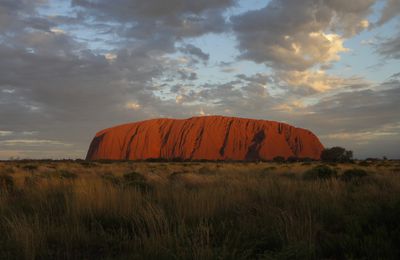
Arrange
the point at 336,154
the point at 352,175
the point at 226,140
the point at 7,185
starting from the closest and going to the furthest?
the point at 7,185, the point at 352,175, the point at 336,154, the point at 226,140

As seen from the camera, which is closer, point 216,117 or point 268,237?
point 268,237

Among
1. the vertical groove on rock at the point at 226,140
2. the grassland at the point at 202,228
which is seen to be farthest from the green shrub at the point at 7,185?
the vertical groove on rock at the point at 226,140

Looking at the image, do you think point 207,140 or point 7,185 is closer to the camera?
point 7,185

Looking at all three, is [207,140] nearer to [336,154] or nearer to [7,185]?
[336,154]

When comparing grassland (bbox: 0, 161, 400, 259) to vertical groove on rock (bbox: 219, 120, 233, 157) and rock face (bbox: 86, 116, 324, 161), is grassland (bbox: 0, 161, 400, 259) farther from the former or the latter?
vertical groove on rock (bbox: 219, 120, 233, 157)

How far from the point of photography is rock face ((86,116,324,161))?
109438mm

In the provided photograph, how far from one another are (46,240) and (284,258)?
3.23 metres

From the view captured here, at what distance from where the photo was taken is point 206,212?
6.75 meters

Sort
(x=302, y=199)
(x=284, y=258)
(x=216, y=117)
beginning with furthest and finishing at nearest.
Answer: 1. (x=216, y=117)
2. (x=302, y=199)
3. (x=284, y=258)

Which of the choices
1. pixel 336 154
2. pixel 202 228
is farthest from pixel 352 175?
pixel 336 154

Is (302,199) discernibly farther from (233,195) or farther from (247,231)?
(247,231)

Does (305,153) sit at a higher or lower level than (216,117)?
lower

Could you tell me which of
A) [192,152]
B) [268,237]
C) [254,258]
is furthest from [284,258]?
[192,152]

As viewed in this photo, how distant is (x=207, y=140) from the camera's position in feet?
371
